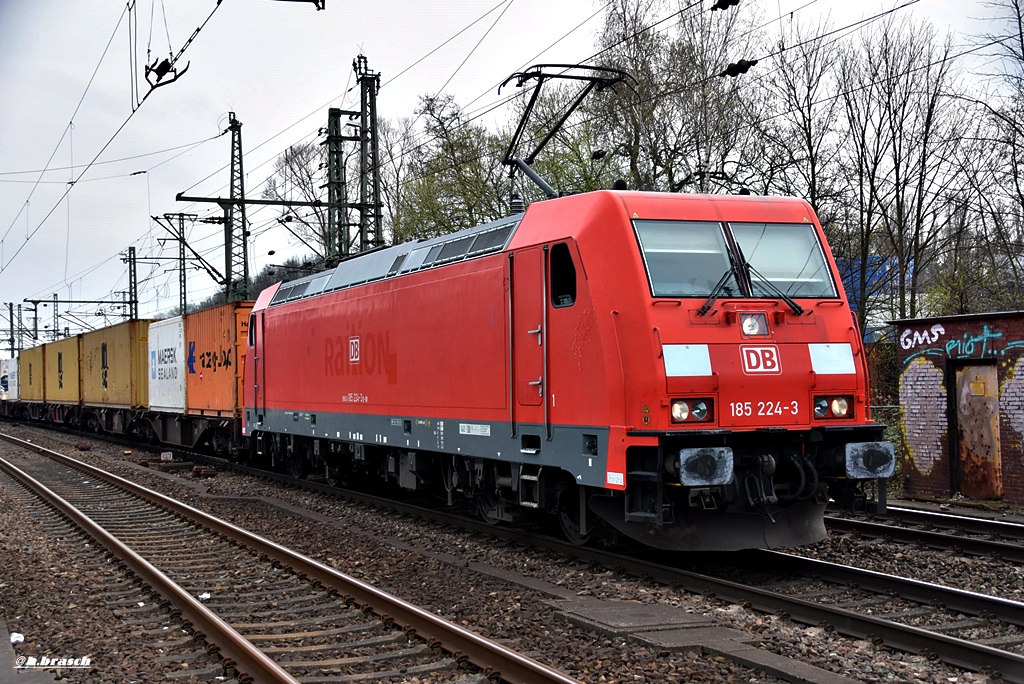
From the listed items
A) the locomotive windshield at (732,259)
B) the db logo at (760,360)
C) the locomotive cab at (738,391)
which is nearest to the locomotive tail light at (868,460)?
the locomotive cab at (738,391)

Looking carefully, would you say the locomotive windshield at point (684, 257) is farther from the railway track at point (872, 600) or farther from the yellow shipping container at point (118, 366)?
the yellow shipping container at point (118, 366)

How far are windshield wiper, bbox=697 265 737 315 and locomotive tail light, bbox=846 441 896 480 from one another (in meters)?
1.70

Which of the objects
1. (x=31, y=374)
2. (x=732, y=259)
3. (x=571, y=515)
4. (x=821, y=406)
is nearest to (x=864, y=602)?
(x=821, y=406)

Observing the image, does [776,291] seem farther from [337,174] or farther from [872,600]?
[337,174]

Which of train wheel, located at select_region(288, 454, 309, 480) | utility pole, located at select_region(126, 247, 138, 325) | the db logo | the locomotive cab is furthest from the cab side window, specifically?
utility pole, located at select_region(126, 247, 138, 325)

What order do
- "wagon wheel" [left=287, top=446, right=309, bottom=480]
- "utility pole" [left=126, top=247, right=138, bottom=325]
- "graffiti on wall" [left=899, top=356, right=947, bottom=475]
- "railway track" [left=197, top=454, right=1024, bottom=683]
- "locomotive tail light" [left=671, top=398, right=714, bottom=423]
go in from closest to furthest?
"railway track" [left=197, top=454, right=1024, bottom=683] < "locomotive tail light" [left=671, top=398, right=714, bottom=423] < "graffiti on wall" [left=899, top=356, right=947, bottom=475] < "wagon wheel" [left=287, top=446, right=309, bottom=480] < "utility pole" [left=126, top=247, right=138, bottom=325]

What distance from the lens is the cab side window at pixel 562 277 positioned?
9.09 m

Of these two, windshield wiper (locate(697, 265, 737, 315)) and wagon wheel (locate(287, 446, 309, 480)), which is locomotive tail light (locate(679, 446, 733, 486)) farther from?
wagon wheel (locate(287, 446, 309, 480))

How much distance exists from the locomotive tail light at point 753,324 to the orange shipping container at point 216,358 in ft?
46.0

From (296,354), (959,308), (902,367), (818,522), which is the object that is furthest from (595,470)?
(959,308)

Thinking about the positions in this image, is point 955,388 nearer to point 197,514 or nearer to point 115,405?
point 197,514

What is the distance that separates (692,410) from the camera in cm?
818

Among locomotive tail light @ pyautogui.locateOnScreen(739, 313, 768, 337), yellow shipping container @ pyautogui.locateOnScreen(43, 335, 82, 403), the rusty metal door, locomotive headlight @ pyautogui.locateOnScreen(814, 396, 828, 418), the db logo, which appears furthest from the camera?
yellow shipping container @ pyautogui.locateOnScreen(43, 335, 82, 403)

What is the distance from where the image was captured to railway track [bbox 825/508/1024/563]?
9.30m
